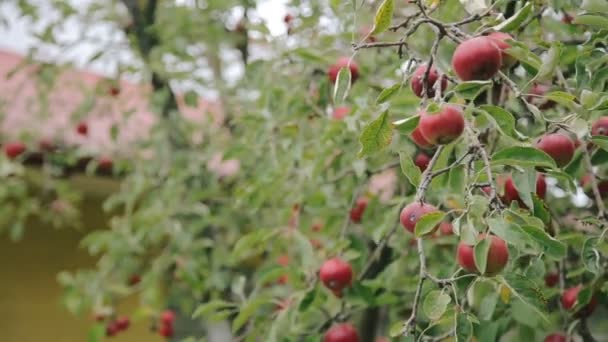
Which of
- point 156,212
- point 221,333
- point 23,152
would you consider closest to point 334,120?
point 156,212

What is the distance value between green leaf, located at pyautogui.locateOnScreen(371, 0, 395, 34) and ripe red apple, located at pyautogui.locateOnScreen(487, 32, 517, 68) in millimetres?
156

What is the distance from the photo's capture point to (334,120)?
1.79 m

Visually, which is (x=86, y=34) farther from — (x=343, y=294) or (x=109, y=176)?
(x=343, y=294)

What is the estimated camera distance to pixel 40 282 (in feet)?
13.9

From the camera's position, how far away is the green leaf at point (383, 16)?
107 cm

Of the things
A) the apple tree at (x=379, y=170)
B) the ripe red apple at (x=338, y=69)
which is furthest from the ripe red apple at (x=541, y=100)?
the ripe red apple at (x=338, y=69)

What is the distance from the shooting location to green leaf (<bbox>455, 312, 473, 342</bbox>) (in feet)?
3.60

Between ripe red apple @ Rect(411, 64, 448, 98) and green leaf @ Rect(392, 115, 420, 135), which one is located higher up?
green leaf @ Rect(392, 115, 420, 135)

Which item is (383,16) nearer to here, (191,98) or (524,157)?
(524,157)

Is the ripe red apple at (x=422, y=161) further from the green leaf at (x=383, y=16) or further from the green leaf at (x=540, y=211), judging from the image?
the green leaf at (x=383, y=16)

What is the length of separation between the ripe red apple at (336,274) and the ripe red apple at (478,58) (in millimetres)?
606

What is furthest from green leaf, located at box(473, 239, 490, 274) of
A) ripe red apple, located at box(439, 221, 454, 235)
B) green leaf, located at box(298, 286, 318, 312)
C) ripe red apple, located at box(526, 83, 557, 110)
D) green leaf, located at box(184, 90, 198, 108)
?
green leaf, located at box(184, 90, 198, 108)

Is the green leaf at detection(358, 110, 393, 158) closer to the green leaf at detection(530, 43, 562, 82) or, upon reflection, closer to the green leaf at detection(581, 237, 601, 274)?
the green leaf at detection(530, 43, 562, 82)

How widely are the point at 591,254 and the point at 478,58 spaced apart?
384 mm
